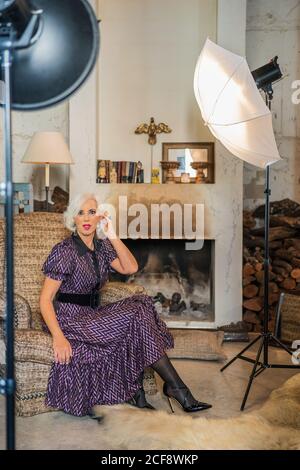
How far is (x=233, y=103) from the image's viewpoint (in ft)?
10.1

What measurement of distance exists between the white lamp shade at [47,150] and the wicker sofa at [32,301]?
28.1 inches

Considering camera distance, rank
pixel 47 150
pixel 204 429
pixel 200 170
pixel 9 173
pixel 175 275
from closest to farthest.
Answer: pixel 9 173, pixel 204 429, pixel 47 150, pixel 200 170, pixel 175 275

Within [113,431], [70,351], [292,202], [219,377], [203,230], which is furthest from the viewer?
[292,202]

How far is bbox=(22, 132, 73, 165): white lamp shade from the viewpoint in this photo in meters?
4.10

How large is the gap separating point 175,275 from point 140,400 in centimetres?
205

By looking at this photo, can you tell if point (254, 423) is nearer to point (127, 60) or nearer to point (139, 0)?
point (127, 60)

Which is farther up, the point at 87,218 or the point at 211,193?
the point at 211,193

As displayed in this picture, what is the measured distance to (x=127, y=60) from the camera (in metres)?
4.89

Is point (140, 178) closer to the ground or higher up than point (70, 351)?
higher up

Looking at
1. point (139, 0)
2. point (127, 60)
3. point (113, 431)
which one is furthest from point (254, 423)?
point (139, 0)

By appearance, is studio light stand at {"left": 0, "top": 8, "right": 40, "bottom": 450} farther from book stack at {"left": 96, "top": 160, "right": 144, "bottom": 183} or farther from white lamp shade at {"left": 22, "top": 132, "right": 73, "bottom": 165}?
book stack at {"left": 96, "top": 160, "right": 144, "bottom": 183}

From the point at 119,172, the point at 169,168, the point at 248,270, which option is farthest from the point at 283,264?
the point at 119,172

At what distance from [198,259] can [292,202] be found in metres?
0.98

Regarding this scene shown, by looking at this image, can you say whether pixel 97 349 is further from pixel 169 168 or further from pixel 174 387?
pixel 169 168
